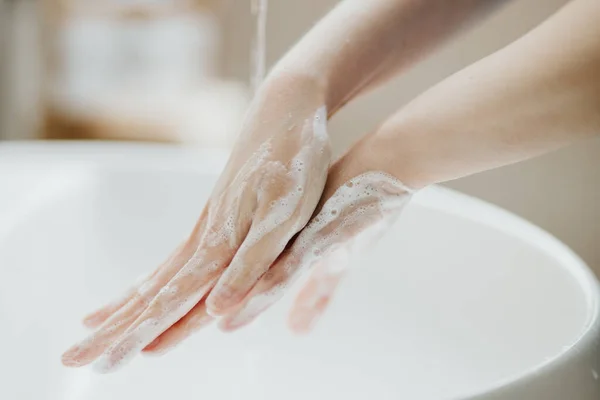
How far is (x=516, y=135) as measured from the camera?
52 centimetres

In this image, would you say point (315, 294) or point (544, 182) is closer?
point (315, 294)

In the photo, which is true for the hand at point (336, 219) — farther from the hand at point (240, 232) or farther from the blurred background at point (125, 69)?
the blurred background at point (125, 69)

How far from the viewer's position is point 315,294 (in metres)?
0.80

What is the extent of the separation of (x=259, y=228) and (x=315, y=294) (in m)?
0.23

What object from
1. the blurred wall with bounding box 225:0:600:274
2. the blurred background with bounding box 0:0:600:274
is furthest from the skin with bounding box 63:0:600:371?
the blurred background with bounding box 0:0:600:274

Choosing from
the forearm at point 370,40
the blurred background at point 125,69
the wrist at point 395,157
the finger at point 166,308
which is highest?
the forearm at point 370,40

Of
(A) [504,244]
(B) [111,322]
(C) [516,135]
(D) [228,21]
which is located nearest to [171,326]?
(B) [111,322]

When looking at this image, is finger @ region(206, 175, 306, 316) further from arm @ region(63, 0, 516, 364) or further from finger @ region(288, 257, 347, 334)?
finger @ region(288, 257, 347, 334)

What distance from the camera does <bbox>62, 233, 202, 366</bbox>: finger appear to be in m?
0.57

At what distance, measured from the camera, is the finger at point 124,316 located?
57 centimetres

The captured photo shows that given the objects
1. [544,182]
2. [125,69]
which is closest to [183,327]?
[544,182]

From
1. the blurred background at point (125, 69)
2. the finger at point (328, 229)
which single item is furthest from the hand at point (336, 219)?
the blurred background at point (125, 69)

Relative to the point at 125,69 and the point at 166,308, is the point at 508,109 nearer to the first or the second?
the point at 166,308

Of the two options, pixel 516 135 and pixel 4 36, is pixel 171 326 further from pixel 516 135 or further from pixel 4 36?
pixel 4 36
